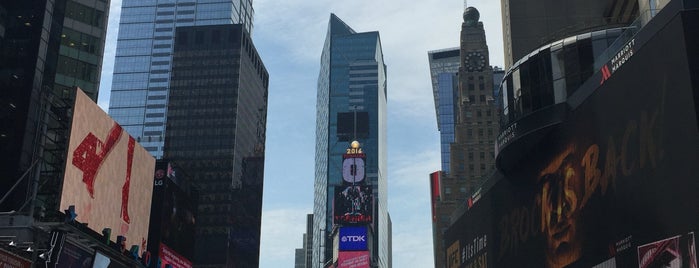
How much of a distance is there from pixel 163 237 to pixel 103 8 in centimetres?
2420

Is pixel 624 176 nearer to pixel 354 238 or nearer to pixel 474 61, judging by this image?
pixel 354 238

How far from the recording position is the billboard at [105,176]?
44062 mm

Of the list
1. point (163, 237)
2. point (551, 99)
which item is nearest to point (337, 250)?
point (163, 237)

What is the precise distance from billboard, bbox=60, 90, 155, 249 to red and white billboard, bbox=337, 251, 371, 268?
250 ft

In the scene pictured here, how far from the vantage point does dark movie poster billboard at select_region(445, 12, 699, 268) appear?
27672 millimetres

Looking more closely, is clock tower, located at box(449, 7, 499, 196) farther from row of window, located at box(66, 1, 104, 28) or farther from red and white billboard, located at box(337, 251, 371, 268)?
row of window, located at box(66, 1, 104, 28)

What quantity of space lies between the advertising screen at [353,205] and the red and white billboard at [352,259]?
6.20m

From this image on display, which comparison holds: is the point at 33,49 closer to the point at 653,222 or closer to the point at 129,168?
the point at 129,168

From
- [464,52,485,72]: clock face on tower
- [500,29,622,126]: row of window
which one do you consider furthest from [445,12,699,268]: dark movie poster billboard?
[464,52,485,72]: clock face on tower

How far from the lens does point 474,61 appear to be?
16762 centimetres

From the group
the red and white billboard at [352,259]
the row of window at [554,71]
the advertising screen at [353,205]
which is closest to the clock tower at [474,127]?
the advertising screen at [353,205]

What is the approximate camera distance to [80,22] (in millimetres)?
71000

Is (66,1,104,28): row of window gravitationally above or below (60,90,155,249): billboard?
above

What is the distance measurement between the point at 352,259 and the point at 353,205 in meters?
11.2
